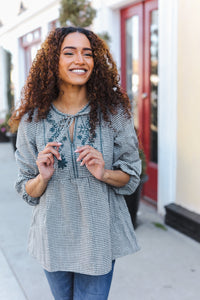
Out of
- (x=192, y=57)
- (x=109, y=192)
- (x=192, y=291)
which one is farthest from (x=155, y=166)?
(x=109, y=192)

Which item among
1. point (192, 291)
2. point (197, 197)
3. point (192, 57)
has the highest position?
point (192, 57)

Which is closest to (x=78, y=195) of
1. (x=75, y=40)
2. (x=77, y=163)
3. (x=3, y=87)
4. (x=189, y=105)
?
(x=77, y=163)

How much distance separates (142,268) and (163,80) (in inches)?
73.7

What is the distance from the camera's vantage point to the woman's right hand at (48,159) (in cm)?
145

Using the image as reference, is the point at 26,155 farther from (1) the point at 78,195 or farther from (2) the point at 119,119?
(2) the point at 119,119

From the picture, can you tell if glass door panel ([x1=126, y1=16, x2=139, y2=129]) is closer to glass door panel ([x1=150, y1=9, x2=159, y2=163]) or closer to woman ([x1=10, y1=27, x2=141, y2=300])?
glass door panel ([x1=150, y1=9, x2=159, y2=163])

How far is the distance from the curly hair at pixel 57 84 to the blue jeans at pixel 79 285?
67 cm

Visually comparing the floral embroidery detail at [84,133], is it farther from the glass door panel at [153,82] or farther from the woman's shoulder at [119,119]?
the glass door panel at [153,82]

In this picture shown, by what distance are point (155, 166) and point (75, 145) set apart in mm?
2936

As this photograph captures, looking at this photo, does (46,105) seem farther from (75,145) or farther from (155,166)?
(155,166)

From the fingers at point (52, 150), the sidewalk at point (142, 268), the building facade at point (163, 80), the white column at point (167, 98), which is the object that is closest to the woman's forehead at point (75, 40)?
the fingers at point (52, 150)

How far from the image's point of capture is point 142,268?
3.02 m

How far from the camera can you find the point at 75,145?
5.11 feet

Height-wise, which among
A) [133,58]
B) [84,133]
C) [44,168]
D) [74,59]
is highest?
[133,58]
